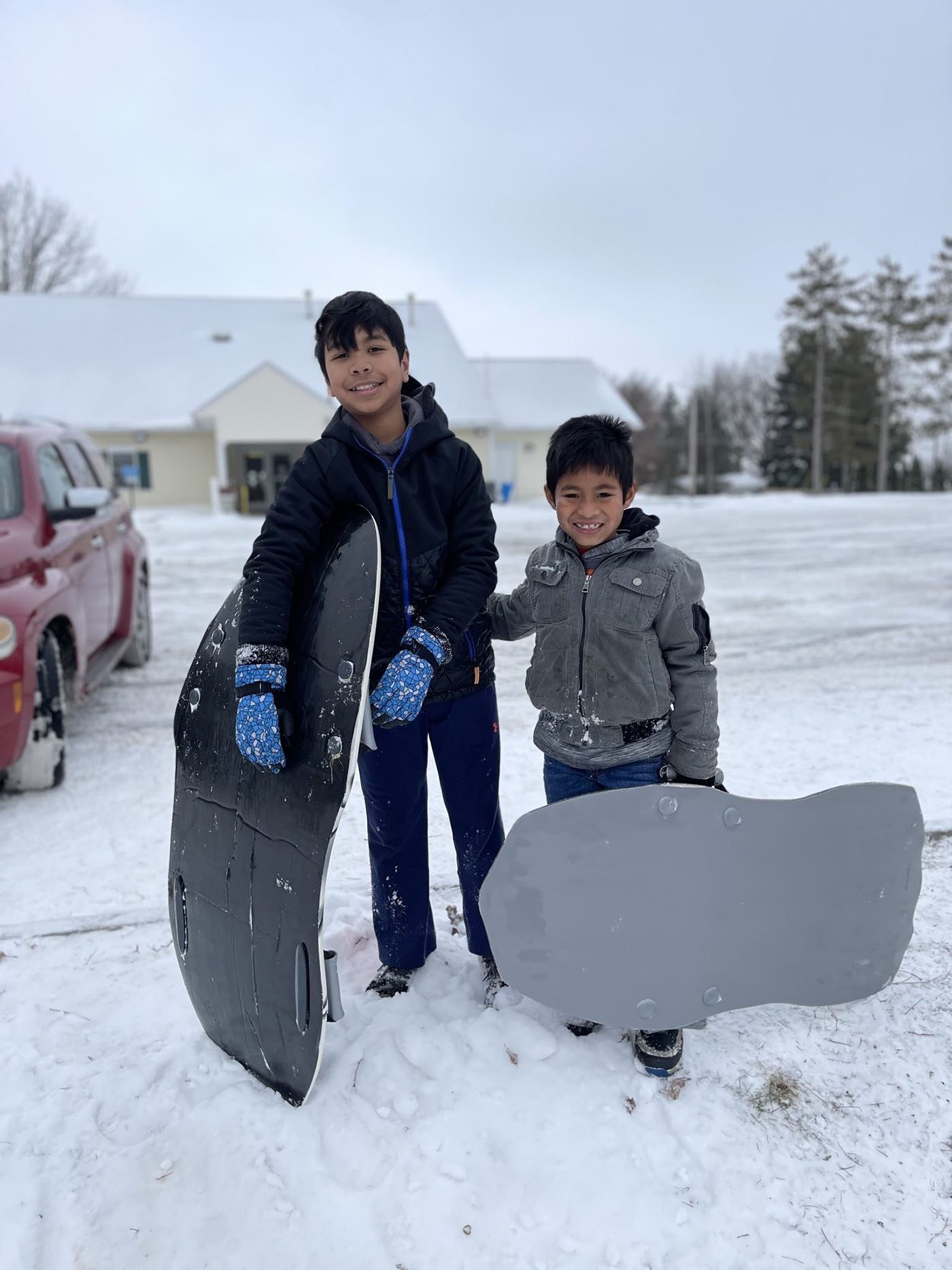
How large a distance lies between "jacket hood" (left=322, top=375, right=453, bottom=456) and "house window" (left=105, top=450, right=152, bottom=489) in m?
25.1

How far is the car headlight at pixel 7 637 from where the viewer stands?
372 centimetres

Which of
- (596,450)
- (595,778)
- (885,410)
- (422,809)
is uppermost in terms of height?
(885,410)

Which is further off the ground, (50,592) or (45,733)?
(50,592)

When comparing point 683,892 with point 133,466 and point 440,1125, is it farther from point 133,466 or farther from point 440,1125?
point 133,466

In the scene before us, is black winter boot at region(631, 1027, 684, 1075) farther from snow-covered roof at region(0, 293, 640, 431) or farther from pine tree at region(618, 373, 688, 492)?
pine tree at region(618, 373, 688, 492)

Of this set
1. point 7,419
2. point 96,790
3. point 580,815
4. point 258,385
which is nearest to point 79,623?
point 96,790

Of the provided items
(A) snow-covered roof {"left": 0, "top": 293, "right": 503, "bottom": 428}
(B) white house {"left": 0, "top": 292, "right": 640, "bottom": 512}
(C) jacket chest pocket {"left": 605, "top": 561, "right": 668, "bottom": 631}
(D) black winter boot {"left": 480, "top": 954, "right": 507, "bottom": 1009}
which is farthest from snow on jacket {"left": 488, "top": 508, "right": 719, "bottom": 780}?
(A) snow-covered roof {"left": 0, "top": 293, "right": 503, "bottom": 428}

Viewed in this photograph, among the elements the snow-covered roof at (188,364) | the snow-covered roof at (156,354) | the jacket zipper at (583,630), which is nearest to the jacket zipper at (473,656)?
the jacket zipper at (583,630)

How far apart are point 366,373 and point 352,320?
0.43 feet

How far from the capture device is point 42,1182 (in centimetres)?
194

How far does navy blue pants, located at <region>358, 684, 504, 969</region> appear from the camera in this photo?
236 cm

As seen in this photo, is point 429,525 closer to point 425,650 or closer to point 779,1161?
point 425,650

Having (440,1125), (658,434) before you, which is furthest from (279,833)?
(658,434)

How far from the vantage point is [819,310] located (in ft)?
123
